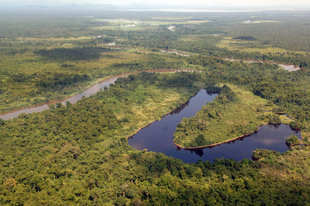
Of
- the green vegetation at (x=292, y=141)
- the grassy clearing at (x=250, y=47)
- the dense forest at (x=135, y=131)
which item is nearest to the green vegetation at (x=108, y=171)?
the dense forest at (x=135, y=131)

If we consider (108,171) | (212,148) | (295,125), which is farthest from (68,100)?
(295,125)

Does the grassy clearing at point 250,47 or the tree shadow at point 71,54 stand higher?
the grassy clearing at point 250,47

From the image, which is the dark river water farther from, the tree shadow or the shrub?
the tree shadow

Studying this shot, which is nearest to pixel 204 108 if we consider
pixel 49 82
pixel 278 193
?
pixel 278 193

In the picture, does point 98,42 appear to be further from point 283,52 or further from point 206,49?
point 283,52

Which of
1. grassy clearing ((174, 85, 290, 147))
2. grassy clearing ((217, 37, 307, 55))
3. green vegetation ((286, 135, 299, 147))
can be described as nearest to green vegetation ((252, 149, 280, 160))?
green vegetation ((286, 135, 299, 147))

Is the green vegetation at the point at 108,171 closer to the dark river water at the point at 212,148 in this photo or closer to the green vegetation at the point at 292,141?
the dark river water at the point at 212,148
